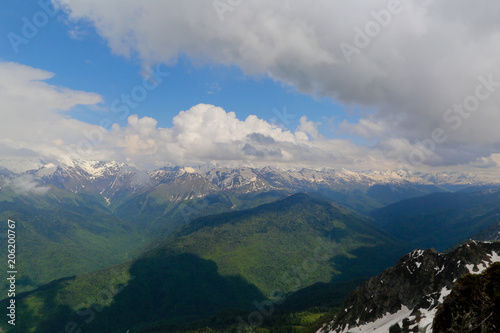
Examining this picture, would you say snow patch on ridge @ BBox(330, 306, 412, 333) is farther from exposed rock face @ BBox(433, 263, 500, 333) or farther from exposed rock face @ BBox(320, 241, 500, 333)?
exposed rock face @ BBox(433, 263, 500, 333)

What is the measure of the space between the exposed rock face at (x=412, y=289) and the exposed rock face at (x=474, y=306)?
7445cm

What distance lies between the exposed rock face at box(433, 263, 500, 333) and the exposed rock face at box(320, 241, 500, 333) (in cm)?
7445

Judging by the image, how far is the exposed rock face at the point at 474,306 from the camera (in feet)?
161

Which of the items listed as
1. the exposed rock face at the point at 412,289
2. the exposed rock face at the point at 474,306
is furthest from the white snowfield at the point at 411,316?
the exposed rock face at the point at 474,306

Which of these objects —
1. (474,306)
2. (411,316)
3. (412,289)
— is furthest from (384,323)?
(474,306)

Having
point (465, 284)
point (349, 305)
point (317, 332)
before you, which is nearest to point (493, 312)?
point (465, 284)

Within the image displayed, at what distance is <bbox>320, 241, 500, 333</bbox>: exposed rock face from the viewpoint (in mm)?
125500

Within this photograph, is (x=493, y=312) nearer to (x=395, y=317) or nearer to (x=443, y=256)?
(x=395, y=317)

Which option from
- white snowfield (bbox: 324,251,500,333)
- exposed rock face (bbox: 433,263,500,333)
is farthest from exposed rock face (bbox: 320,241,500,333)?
exposed rock face (bbox: 433,263,500,333)

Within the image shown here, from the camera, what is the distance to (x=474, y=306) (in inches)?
2019

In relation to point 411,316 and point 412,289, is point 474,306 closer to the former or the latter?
point 411,316

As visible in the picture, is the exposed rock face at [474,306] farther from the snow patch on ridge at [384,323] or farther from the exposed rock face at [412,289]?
the snow patch on ridge at [384,323]

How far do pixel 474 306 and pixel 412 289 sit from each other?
107674mm

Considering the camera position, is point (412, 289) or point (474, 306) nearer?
point (474, 306)
